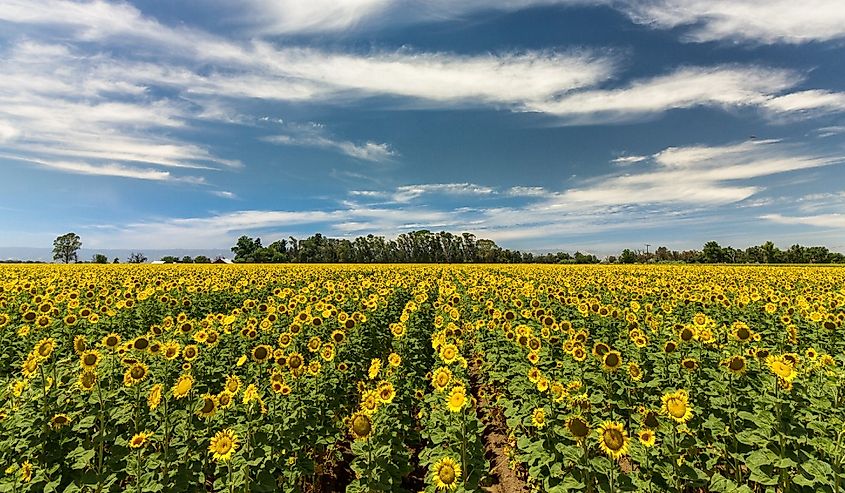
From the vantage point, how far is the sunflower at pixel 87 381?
5.39 m

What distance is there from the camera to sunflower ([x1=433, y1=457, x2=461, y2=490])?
14.5 ft

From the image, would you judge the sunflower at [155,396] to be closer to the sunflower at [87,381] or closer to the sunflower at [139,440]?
the sunflower at [139,440]

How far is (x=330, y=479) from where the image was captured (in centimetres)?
678

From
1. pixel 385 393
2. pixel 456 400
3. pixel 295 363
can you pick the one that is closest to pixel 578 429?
pixel 456 400

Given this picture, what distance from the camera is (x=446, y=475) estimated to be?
14.6 feet

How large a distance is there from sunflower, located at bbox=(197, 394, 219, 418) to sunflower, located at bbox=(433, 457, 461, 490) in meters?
2.82

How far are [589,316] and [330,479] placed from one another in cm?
817

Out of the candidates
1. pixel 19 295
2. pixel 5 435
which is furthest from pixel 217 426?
pixel 19 295

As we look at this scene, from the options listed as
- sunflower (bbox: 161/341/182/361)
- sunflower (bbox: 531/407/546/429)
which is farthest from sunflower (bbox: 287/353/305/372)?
sunflower (bbox: 531/407/546/429)

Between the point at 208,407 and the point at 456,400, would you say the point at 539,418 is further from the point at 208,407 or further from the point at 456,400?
the point at 208,407

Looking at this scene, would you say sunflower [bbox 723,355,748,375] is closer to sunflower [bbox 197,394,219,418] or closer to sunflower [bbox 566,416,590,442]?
sunflower [bbox 566,416,590,442]

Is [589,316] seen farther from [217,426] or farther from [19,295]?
[19,295]

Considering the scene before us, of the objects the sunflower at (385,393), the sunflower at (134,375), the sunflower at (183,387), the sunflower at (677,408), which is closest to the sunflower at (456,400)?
the sunflower at (385,393)

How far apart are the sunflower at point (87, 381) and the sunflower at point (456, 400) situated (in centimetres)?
449
